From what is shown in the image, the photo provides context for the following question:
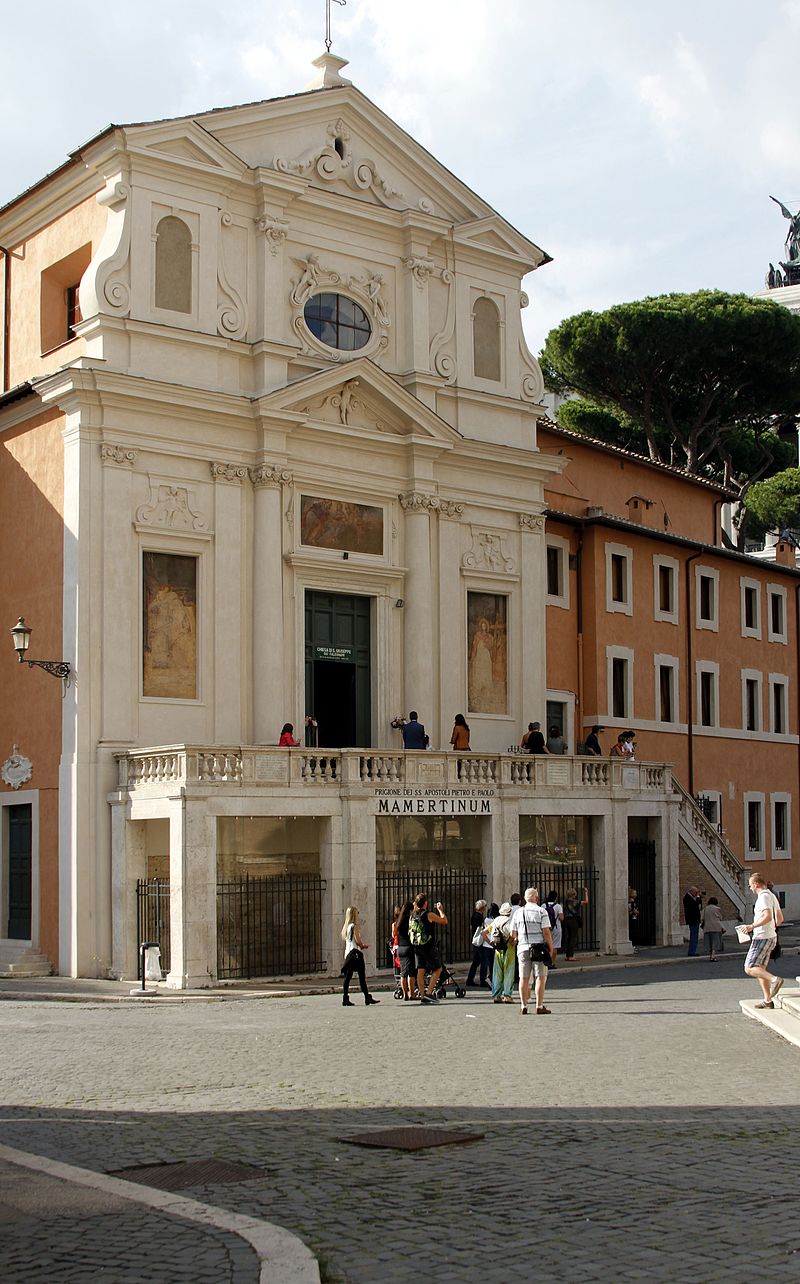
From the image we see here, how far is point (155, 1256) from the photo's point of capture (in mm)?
8414

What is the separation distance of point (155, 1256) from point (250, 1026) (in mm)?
12963

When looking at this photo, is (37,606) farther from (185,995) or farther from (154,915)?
(185,995)

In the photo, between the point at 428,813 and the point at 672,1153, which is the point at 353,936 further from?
the point at 672,1153

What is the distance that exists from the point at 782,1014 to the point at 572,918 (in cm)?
1257

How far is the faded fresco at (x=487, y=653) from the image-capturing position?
37.7 m

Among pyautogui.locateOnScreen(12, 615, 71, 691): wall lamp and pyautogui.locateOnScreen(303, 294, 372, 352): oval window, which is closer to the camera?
pyautogui.locateOnScreen(12, 615, 71, 691): wall lamp

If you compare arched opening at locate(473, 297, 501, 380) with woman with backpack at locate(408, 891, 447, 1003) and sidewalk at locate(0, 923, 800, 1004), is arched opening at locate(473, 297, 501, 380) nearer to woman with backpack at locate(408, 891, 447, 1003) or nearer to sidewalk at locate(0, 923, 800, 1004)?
sidewalk at locate(0, 923, 800, 1004)

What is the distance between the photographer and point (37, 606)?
107 ft

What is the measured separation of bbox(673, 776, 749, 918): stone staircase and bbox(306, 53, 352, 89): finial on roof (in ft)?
57.1

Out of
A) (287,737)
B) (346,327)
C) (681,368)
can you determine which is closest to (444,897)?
(287,737)

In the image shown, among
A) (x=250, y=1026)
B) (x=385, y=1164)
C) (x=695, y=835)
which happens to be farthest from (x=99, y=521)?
(x=385, y=1164)

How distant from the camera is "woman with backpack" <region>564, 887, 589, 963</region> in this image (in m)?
33.0

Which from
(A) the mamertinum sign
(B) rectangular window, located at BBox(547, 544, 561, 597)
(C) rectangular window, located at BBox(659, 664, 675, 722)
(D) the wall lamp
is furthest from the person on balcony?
(C) rectangular window, located at BBox(659, 664, 675, 722)

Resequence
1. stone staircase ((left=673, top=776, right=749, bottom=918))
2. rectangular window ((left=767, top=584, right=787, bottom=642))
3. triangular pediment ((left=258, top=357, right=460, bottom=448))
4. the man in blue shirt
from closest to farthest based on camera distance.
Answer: the man in blue shirt → triangular pediment ((left=258, top=357, right=460, bottom=448)) → stone staircase ((left=673, top=776, right=749, bottom=918)) → rectangular window ((left=767, top=584, right=787, bottom=642))
